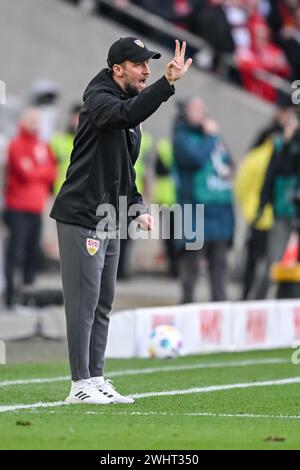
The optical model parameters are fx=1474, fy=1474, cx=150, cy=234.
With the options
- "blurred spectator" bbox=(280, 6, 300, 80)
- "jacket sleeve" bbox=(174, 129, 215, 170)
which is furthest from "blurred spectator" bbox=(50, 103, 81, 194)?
"blurred spectator" bbox=(280, 6, 300, 80)

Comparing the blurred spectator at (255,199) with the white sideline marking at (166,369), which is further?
the blurred spectator at (255,199)

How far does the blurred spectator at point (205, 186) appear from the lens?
1559 centimetres

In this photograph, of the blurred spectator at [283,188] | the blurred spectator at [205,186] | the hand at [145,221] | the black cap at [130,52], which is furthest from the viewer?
the blurred spectator at [283,188]

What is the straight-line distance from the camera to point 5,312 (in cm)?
1602

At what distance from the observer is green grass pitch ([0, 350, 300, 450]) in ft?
24.0

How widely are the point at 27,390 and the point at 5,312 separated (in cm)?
615

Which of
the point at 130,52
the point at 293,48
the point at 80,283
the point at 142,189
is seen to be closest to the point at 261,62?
the point at 293,48

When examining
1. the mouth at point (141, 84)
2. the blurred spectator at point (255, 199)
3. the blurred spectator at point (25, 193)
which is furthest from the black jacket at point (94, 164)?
the blurred spectator at point (255, 199)

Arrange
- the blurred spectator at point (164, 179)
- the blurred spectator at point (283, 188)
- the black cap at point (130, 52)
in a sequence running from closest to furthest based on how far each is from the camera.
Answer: the black cap at point (130, 52) → the blurred spectator at point (283, 188) → the blurred spectator at point (164, 179)

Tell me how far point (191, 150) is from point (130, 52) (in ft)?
22.7

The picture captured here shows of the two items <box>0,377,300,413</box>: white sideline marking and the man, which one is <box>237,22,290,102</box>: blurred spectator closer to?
<box>0,377,300,413</box>: white sideline marking

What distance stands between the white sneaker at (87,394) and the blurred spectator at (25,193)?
7467 millimetres

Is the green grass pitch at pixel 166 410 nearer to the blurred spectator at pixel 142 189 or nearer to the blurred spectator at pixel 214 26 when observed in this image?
the blurred spectator at pixel 142 189

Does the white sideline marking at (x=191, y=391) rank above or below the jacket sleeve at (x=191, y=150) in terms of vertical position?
below
